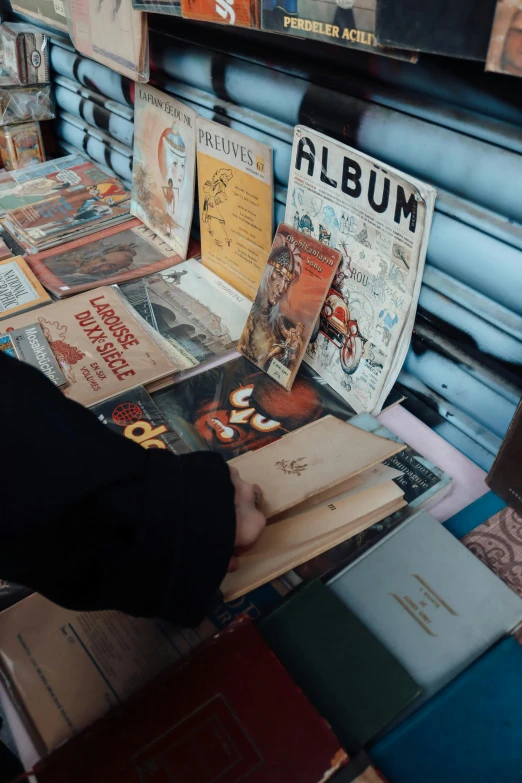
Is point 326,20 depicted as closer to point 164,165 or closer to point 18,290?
point 164,165

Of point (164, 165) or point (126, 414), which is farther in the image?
point (164, 165)

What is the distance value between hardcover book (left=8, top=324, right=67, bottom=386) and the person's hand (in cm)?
59

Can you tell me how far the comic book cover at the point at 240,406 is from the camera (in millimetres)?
1157

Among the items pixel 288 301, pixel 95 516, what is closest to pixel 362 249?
pixel 288 301

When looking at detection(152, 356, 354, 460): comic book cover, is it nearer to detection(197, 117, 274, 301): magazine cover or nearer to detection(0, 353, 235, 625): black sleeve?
detection(197, 117, 274, 301): magazine cover

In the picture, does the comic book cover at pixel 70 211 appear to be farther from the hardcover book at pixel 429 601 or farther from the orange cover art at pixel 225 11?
the hardcover book at pixel 429 601

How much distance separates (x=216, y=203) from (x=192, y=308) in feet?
0.94

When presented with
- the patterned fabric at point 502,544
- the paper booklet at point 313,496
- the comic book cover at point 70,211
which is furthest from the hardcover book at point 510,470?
the comic book cover at point 70,211

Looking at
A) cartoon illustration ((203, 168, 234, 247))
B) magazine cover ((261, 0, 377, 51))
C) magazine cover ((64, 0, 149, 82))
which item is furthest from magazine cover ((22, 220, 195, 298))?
magazine cover ((261, 0, 377, 51))

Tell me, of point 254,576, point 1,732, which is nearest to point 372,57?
point 254,576

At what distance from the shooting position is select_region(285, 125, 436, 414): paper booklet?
3.27ft

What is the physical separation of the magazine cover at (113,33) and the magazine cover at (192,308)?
0.53 meters

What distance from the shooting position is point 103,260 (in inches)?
66.4

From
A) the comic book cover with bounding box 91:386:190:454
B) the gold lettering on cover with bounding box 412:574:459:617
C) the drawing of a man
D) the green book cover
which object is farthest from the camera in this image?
the drawing of a man
